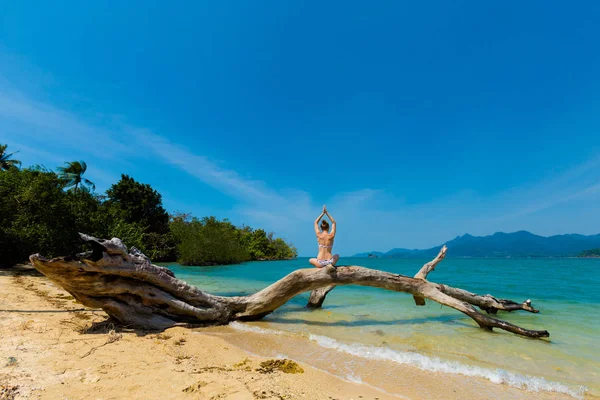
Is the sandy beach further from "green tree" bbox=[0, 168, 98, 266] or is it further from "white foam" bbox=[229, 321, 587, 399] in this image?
"green tree" bbox=[0, 168, 98, 266]

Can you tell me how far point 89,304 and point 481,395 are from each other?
7.10 m

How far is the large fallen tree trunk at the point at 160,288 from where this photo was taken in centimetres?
554

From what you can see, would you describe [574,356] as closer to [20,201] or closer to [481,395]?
[481,395]

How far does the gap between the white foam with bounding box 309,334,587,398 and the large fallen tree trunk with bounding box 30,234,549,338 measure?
6.96 ft

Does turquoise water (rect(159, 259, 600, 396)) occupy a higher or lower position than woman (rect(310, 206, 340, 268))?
lower

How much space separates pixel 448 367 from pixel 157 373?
4.38 meters

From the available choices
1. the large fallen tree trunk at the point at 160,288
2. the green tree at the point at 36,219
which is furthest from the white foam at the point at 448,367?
the green tree at the point at 36,219

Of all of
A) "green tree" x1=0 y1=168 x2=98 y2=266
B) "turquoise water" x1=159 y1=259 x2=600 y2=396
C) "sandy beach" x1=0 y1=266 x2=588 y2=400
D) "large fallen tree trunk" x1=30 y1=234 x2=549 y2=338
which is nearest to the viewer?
"sandy beach" x1=0 y1=266 x2=588 y2=400

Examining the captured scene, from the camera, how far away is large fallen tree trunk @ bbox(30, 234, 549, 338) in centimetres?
554

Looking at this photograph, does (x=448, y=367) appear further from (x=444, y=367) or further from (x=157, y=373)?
(x=157, y=373)

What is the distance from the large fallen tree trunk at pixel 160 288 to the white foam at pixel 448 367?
212 cm

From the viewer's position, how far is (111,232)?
16219 millimetres

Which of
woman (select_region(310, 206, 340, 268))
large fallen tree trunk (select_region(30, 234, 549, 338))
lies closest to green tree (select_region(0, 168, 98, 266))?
large fallen tree trunk (select_region(30, 234, 549, 338))

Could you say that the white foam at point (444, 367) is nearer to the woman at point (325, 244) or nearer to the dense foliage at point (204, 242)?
the woman at point (325, 244)
